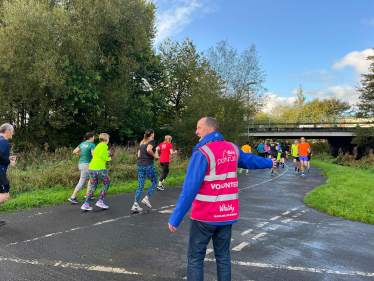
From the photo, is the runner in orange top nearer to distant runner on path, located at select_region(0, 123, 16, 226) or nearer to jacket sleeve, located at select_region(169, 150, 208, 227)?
distant runner on path, located at select_region(0, 123, 16, 226)

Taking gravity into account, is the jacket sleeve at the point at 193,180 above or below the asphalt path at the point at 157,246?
above

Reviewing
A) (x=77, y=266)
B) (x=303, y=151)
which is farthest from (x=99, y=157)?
(x=303, y=151)

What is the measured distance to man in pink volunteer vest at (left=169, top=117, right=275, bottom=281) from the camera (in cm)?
285

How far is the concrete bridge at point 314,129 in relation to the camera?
135 ft

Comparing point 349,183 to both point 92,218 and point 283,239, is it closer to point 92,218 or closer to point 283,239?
point 283,239

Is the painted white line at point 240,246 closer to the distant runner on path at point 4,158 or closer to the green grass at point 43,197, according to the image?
the distant runner on path at point 4,158

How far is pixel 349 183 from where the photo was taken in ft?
38.4

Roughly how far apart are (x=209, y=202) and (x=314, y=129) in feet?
144

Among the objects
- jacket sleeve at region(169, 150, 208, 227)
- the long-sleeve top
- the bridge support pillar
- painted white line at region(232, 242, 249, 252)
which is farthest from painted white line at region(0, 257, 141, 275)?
the bridge support pillar

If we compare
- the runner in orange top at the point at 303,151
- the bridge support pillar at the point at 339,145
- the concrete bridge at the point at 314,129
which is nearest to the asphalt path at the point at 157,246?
the runner in orange top at the point at 303,151

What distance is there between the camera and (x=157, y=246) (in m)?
4.62

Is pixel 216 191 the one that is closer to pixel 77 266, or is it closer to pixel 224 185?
pixel 224 185

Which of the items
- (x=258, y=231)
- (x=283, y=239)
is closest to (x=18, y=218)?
(x=258, y=231)

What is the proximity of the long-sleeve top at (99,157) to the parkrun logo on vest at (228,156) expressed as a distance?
4.60 m
